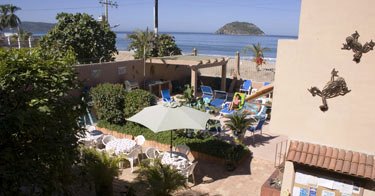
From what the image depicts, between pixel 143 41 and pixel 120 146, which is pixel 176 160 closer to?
pixel 120 146

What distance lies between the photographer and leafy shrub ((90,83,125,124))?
500 inches

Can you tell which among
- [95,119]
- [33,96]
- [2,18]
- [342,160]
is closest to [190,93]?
[95,119]

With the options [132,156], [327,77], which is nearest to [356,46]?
[327,77]

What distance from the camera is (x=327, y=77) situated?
232 inches

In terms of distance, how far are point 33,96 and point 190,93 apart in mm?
12293

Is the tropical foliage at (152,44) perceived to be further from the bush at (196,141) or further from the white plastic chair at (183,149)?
the white plastic chair at (183,149)

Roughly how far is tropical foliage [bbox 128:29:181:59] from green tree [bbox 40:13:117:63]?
2.32 m

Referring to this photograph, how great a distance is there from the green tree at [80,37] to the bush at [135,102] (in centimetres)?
1040

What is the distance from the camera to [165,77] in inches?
910

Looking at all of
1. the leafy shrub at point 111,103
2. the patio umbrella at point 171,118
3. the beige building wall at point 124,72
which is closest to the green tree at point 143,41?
the beige building wall at point 124,72

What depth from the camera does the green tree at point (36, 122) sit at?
12.3 ft

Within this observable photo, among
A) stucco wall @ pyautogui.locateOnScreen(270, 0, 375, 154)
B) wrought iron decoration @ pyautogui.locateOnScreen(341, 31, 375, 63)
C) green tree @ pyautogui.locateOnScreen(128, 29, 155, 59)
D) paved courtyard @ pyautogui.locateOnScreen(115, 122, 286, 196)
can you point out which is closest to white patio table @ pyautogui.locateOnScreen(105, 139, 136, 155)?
paved courtyard @ pyautogui.locateOnScreen(115, 122, 286, 196)

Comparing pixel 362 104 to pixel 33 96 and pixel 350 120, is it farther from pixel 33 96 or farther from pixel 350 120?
pixel 33 96

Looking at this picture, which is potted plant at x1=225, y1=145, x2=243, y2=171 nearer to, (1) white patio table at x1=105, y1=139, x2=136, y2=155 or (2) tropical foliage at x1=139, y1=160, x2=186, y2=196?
(1) white patio table at x1=105, y1=139, x2=136, y2=155
